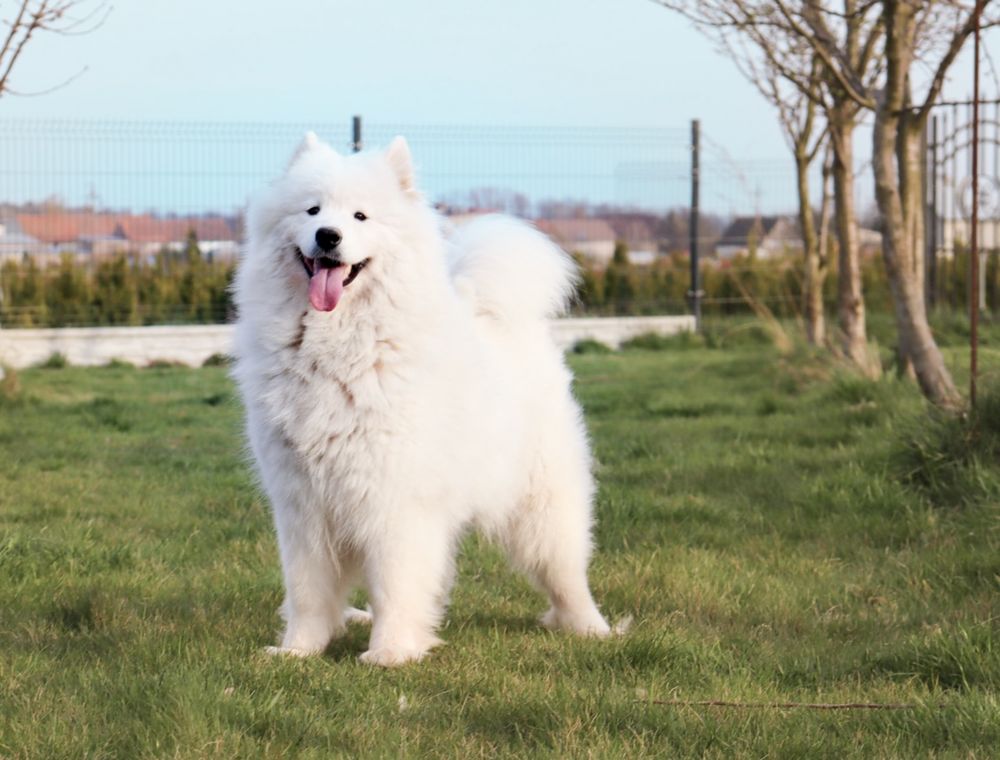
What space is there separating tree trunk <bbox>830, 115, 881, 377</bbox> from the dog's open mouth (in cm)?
697

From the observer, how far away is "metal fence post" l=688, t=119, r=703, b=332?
16.7 metres

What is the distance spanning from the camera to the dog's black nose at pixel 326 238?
3654 mm

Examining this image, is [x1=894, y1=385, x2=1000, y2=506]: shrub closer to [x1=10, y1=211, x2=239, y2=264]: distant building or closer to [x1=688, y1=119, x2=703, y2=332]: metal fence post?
[x1=10, y1=211, x2=239, y2=264]: distant building

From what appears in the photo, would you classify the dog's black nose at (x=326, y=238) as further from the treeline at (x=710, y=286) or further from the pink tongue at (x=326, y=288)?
the treeline at (x=710, y=286)

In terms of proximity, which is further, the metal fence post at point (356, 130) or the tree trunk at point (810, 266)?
the metal fence post at point (356, 130)

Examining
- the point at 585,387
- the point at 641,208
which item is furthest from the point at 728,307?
the point at 585,387

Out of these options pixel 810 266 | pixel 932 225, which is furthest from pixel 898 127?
pixel 932 225

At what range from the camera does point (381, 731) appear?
3061mm

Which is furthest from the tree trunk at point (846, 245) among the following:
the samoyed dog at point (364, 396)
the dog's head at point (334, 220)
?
the dog's head at point (334, 220)

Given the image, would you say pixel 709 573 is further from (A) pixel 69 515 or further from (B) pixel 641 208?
(B) pixel 641 208

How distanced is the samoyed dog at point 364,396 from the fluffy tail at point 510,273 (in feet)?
0.81

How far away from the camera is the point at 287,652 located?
3.73 m

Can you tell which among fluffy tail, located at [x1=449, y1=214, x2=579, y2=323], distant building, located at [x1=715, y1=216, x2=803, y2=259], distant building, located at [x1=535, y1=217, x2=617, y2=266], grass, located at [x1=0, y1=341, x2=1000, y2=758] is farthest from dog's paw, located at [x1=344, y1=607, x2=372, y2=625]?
distant building, located at [x1=715, y1=216, x2=803, y2=259]

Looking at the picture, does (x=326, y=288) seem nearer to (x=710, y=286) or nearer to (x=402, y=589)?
(x=402, y=589)
